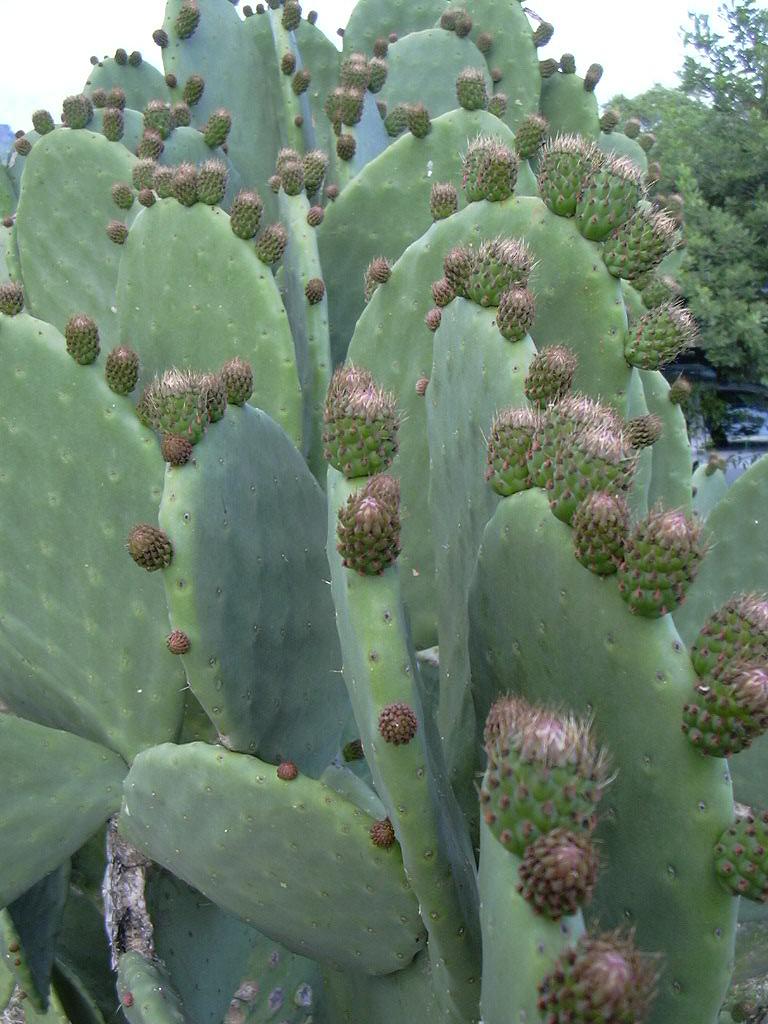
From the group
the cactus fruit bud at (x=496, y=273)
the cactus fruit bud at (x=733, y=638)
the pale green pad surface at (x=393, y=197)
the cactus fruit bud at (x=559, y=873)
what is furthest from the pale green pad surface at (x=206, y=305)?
the cactus fruit bud at (x=559, y=873)

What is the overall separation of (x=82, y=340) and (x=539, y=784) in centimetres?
114

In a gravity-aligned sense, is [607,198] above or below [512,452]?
above

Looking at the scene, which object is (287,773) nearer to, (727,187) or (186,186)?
(186,186)

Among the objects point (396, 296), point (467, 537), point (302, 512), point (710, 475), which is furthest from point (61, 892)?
point (710, 475)

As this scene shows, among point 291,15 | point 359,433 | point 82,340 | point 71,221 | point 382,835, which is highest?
point 291,15

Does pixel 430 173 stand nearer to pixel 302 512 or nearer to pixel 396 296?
pixel 396 296

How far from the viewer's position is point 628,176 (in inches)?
55.5

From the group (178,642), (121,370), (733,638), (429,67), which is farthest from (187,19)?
(733,638)

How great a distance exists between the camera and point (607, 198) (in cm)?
144

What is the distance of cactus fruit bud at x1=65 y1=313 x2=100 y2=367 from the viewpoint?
4.89ft

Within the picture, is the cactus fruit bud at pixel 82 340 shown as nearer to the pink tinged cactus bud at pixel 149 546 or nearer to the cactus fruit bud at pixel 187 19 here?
the pink tinged cactus bud at pixel 149 546

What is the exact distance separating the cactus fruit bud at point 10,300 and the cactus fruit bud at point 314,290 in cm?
61

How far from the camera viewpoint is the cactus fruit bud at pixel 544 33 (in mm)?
3414

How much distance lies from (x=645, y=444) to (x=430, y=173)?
1039mm
